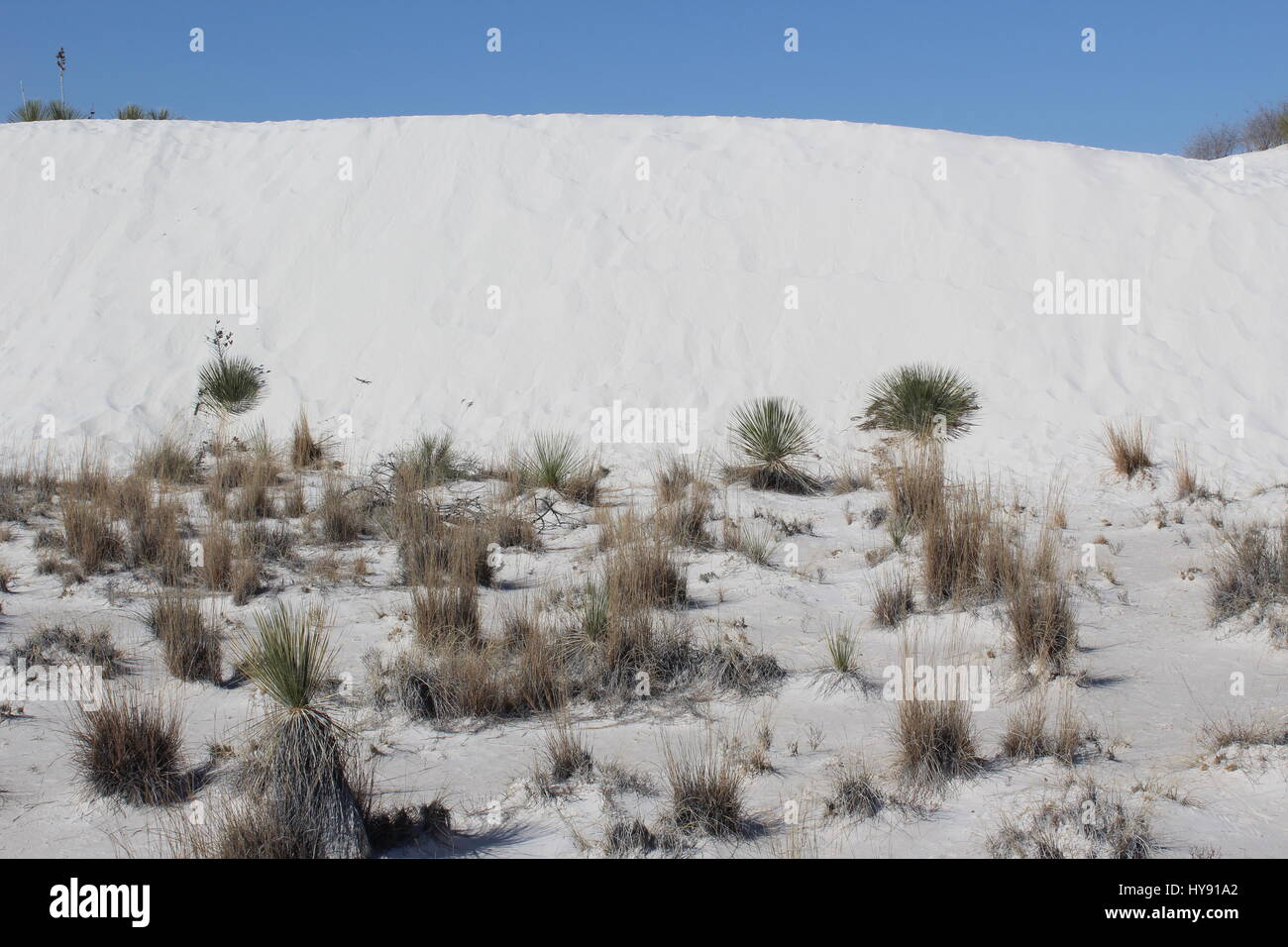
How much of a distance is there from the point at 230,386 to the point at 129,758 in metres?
8.08

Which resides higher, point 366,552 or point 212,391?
point 212,391

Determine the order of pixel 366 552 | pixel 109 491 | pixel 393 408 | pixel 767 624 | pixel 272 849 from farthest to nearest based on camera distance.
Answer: pixel 393 408, pixel 109 491, pixel 366 552, pixel 767 624, pixel 272 849

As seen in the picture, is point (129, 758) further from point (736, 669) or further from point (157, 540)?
point (157, 540)

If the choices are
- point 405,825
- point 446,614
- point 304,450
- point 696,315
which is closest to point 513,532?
point 446,614

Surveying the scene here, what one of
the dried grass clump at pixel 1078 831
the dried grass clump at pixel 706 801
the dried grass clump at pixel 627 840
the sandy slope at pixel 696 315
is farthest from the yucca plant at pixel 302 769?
the dried grass clump at pixel 1078 831

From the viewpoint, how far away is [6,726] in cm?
449

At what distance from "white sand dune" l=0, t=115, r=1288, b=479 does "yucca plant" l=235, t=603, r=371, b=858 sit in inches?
281

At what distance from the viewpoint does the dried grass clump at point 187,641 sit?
5051 millimetres

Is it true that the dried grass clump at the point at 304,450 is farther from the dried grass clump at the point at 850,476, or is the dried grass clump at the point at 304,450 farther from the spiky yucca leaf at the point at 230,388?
the dried grass clump at the point at 850,476

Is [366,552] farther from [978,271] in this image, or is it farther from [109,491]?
[978,271]

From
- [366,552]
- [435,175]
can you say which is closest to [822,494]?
[366,552]

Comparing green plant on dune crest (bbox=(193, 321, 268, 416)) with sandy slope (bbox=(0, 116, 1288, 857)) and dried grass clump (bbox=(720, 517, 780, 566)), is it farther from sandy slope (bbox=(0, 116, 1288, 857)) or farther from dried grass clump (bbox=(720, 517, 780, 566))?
dried grass clump (bbox=(720, 517, 780, 566))

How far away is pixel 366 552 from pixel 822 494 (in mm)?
3891

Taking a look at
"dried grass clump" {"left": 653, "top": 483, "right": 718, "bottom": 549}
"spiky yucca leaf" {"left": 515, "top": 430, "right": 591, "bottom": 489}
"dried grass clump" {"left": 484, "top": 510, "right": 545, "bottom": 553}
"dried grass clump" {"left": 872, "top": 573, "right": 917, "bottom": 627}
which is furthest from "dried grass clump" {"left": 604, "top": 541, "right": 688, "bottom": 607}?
"spiky yucca leaf" {"left": 515, "top": 430, "right": 591, "bottom": 489}
